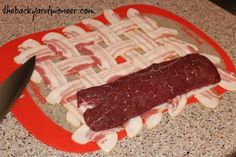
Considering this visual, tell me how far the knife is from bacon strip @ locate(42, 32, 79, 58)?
112mm

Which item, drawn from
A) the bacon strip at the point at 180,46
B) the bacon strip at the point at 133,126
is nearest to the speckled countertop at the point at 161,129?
the bacon strip at the point at 133,126

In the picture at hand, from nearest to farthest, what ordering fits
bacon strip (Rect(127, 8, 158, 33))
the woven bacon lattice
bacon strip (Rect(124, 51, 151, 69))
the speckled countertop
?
the speckled countertop, the woven bacon lattice, bacon strip (Rect(124, 51, 151, 69)), bacon strip (Rect(127, 8, 158, 33))

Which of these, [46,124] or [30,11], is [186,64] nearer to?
[46,124]

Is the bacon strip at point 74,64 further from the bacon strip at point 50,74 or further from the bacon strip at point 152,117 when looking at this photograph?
the bacon strip at point 152,117

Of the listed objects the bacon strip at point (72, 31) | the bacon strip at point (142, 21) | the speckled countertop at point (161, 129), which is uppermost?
the bacon strip at point (142, 21)

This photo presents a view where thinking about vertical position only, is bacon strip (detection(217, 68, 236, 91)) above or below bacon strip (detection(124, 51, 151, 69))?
below

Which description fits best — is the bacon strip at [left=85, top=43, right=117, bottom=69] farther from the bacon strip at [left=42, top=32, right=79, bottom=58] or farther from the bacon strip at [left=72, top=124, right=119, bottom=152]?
the bacon strip at [left=72, top=124, right=119, bottom=152]

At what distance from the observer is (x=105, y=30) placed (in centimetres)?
108

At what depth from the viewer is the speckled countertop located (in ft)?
2.63

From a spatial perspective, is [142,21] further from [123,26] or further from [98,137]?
[98,137]

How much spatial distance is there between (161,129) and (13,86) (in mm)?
359

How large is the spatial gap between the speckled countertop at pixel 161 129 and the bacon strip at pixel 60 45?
60mm

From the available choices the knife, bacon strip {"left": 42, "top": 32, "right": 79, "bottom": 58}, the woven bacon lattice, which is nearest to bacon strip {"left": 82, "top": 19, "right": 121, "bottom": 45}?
the woven bacon lattice

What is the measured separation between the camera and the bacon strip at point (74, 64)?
95cm
